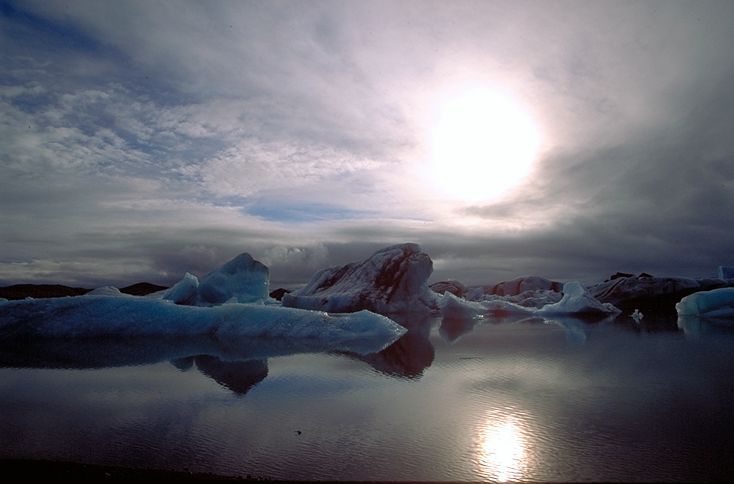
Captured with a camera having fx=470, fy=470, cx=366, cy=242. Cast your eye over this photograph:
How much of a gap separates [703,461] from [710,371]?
7078 mm

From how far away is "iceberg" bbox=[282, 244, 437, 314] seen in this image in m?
38.4

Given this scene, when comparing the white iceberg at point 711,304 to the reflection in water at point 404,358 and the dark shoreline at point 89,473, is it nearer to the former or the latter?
the reflection in water at point 404,358

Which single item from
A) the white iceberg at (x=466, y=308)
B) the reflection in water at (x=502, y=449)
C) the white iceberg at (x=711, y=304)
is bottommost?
the white iceberg at (x=466, y=308)

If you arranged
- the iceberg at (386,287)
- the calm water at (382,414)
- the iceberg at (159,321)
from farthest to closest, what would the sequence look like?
the iceberg at (386,287), the iceberg at (159,321), the calm water at (382,414)

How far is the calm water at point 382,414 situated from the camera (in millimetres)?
5070

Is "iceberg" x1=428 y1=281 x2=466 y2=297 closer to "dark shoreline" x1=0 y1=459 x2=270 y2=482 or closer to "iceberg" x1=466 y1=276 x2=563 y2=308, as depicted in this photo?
"iceberg" x1=466 y1=276 x2=563 y2=308

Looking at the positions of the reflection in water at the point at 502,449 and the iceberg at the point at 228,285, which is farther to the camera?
the iceberg at the point at 228,285

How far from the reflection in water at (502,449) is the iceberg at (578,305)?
3286 centimetres

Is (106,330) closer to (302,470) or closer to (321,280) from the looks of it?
(302,470)

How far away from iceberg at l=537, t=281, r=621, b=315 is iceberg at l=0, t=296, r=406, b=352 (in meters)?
23.3

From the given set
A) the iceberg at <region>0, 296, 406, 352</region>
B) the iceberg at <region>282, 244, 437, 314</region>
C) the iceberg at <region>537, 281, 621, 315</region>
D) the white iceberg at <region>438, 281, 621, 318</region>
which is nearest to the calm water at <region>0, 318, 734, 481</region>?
the iceberg at <region>0, 296, 406, 352</region>

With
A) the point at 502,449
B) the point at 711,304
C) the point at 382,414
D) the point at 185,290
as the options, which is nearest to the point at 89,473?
the point at 382,414

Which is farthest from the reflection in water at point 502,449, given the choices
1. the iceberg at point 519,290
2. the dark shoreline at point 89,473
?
the iceberg at point 519,290

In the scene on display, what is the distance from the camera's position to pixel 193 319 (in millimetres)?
18141
